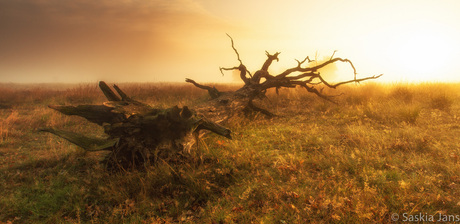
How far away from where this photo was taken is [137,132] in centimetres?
439

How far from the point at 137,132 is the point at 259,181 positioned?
7.86 ft

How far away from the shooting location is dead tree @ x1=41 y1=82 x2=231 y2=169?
4230mm

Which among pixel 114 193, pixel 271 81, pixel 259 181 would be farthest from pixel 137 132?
pixel 271 81

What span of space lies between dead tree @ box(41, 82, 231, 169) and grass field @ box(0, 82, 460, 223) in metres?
0.31

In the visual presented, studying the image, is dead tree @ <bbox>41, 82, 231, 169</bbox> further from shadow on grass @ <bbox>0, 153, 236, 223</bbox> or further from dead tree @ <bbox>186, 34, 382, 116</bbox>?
dead tree @ <bbox>186, 34, 382, 116</bbox>

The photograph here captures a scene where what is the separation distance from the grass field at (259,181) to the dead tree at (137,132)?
1.02 feet

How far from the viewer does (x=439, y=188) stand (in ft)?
11.6

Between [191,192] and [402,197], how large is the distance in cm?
292

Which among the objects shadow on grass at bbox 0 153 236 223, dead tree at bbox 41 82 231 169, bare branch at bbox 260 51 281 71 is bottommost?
shadow on grass at bbox 0 153 236 223

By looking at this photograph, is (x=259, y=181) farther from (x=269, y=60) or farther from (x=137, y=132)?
(x=269, y=60)

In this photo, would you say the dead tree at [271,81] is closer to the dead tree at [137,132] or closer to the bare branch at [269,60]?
the bare branch at [269,60]

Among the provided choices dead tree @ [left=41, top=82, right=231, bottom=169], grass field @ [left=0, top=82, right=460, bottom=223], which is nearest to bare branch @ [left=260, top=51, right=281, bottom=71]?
grass field @ [left=0, top=82, right=460, bottom=223]

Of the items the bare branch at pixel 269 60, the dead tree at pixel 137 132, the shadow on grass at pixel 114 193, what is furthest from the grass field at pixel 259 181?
the bare branch at pixel 269 60

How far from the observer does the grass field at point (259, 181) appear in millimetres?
3035
